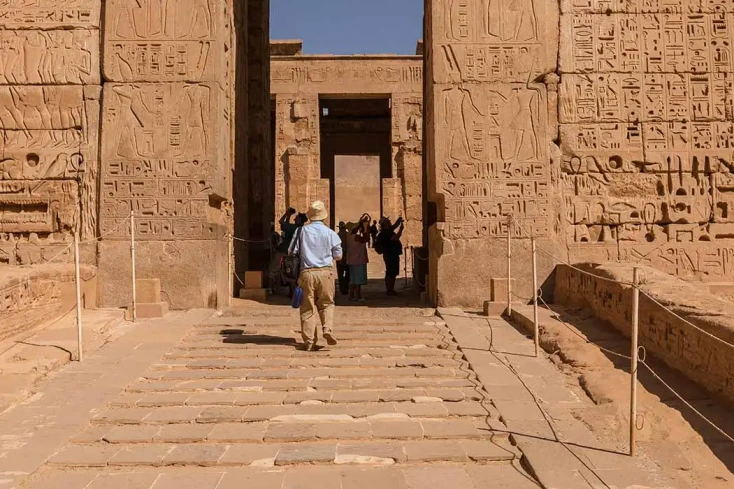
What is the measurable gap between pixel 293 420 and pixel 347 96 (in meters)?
15.5

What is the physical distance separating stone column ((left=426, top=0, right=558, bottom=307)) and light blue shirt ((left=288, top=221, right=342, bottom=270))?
2298 millimetres

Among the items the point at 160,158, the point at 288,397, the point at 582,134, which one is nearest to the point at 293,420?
the point at 288,397

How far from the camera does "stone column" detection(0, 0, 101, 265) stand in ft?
27.2

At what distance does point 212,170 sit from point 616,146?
5017 millimetres

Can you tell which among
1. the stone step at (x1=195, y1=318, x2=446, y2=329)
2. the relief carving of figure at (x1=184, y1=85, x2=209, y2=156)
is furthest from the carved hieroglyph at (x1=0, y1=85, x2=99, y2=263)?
the stone step at (x1=195, y1=318, x2=446, y2=329)

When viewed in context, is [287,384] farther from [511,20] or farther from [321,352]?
[511,20]

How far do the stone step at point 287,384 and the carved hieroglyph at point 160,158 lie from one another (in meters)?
3.24

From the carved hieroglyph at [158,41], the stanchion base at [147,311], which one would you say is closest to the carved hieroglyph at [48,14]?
the carved hieroglyph at [158,41]

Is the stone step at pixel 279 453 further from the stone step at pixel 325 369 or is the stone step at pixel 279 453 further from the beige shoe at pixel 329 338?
the beige shoe at pixel 329 338

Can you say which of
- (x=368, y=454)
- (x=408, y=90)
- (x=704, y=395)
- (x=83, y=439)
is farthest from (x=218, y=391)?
(x=408, y=90)

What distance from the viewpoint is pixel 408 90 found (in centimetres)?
1877

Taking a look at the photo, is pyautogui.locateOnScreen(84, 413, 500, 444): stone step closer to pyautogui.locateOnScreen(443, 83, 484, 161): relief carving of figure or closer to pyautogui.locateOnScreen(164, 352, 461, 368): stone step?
pyautogui.locateOnScreen(164, 352, 461, 368): stone step

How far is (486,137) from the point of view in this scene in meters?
8.31

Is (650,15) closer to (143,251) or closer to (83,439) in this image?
(143,251)
